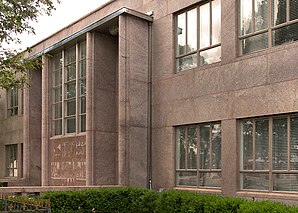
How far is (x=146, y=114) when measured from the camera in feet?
51.3

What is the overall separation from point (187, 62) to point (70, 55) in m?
7.93

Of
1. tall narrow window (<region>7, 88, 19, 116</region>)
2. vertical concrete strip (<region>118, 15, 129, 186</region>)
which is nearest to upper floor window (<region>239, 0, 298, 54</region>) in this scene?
vertical concrete strip (<region>118, 15, 129, 186</region>)

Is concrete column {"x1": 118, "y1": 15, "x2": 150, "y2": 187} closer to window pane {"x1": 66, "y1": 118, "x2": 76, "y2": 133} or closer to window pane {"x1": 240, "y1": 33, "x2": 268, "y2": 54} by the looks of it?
window pane {"x1": 240, "y1": 33, "x2": 268, "y2": 54}

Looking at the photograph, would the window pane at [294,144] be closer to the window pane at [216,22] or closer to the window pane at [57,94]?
the window pane at [216,22]

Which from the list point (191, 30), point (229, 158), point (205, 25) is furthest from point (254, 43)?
point (229, 158)

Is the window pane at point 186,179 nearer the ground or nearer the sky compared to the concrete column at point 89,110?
nearer the ground

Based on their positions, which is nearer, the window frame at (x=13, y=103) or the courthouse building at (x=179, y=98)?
the courthouse building at (x=179, y=98)

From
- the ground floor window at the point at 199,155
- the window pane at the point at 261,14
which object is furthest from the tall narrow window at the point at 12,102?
the window pane at the point at 261,14

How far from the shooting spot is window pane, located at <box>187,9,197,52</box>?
1427cm

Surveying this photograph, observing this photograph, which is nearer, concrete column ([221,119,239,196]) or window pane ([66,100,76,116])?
concrete column ([221,119,239,196])

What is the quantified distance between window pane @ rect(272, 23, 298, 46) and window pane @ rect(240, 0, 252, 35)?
1.02 metres

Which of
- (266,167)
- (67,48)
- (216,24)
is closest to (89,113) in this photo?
(67,48)

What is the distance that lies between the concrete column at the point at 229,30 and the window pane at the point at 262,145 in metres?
2.33

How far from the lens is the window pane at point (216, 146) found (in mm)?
12958
